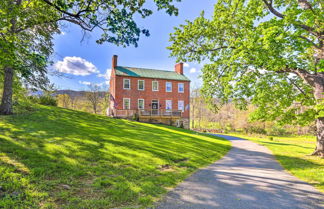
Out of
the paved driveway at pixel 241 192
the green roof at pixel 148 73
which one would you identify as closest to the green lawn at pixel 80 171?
the paved driveway at pixel 241 192

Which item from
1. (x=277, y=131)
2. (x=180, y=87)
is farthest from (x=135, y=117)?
(x=277, y=131)

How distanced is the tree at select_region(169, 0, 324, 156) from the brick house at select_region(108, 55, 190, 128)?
1214 cm

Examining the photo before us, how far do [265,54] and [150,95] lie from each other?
18511 millimetres

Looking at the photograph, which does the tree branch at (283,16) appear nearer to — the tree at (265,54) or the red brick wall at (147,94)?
the tree at (265,54)

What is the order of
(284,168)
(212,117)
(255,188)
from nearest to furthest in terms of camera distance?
(255,188), (284,168), (212,117)

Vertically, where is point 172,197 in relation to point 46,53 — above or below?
below

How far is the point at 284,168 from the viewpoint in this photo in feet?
23.2

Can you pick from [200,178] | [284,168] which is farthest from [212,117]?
[200,178]

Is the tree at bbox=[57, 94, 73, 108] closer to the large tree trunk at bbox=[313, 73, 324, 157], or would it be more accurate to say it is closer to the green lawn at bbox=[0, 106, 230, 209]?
the green lawn at bbox=[0, 106, 230, 209]

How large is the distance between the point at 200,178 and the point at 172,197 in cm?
177

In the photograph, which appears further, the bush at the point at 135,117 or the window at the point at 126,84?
the window at the point at 126,84

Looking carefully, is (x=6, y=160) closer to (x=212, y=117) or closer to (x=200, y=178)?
(x=200, y=178)

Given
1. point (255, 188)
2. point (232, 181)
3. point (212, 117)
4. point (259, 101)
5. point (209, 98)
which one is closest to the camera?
point (255, 188)

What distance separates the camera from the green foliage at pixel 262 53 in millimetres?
7543
